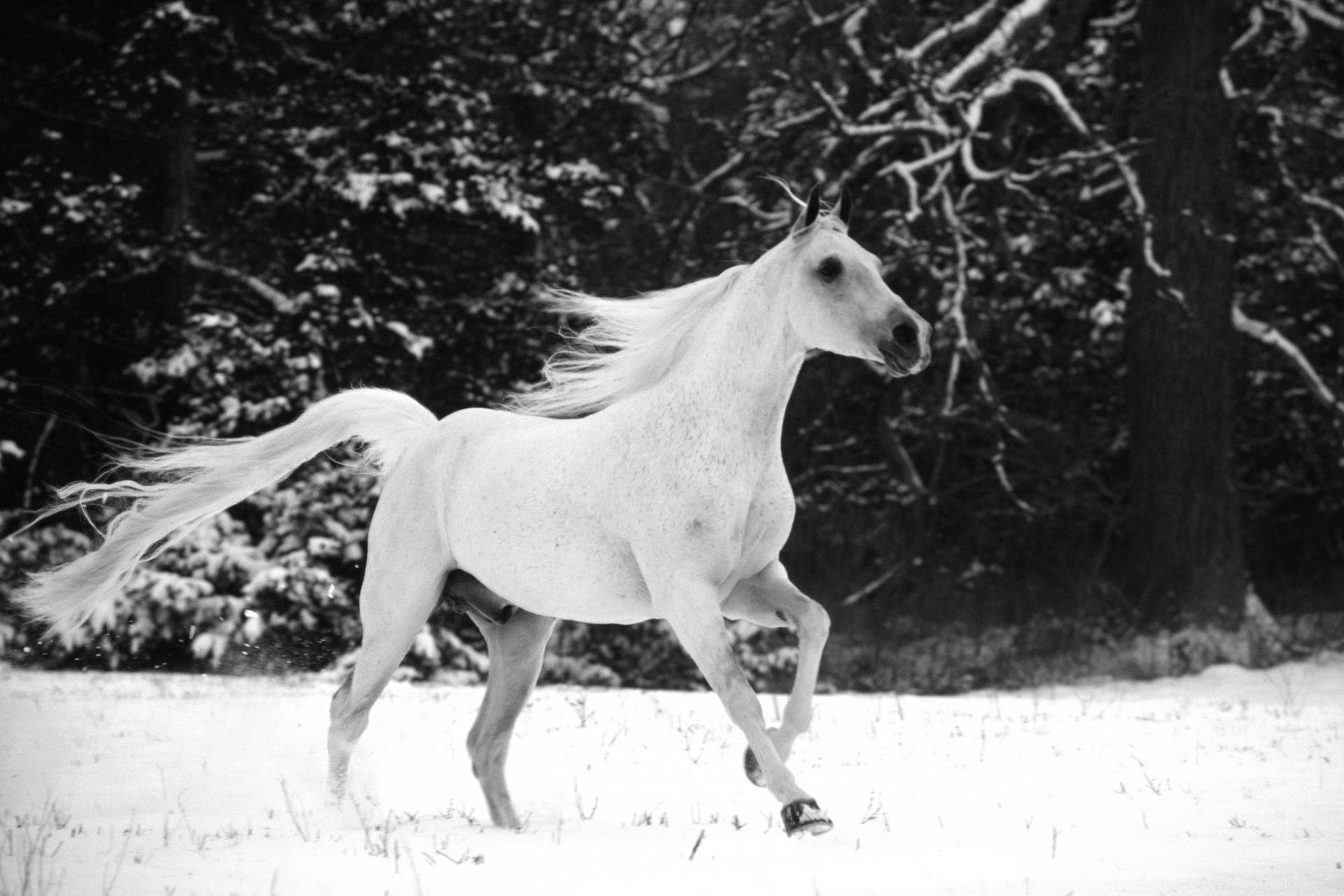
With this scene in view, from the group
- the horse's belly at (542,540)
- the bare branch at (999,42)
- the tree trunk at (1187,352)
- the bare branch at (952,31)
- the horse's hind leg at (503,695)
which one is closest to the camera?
the horse's belly at (542,540)

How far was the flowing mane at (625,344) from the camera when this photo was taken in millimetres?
5332

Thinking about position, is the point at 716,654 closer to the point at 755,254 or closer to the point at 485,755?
the point at 485,755

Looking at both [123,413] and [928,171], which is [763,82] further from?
[123,413]

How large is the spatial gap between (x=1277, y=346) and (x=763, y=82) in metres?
7.18

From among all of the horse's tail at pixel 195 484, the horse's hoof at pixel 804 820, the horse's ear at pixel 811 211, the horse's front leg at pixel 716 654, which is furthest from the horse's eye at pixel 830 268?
the horse's tail at pixel 195 484

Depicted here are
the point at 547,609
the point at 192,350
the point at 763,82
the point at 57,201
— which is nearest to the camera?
the point at 547,609

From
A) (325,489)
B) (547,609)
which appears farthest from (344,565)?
(547,609)

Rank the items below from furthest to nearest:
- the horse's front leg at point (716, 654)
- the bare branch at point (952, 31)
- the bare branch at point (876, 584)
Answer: the bare branch at point (876, 584), the bare branch at point (952, 31), the horse's front leg at point (716, 654)

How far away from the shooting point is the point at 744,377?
4.93 metres

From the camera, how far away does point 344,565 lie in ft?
43.8

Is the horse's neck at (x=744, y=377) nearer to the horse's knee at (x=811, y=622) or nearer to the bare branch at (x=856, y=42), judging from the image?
the horse's knee at (x=811, y=622)

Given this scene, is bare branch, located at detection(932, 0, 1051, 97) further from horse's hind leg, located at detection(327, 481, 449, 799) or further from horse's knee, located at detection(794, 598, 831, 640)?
horse's knee, located at detection(794, 598, 831, 640)

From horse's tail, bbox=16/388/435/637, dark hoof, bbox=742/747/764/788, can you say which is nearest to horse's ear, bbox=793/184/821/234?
dark hoof, bbox=742/747/764/788

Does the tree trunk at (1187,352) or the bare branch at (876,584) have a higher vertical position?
the tree trunk at (1187,352)
